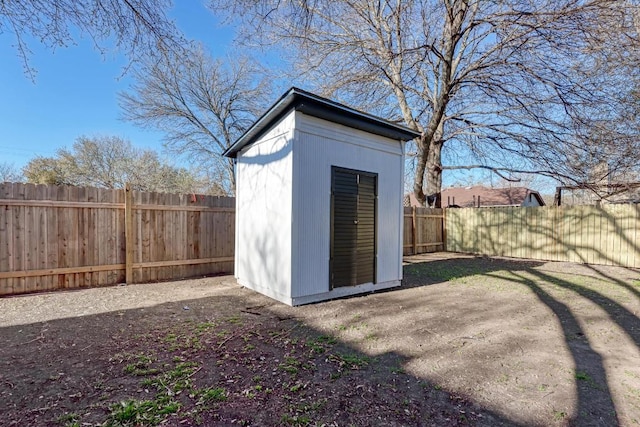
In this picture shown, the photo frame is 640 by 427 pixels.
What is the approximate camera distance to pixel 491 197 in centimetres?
2275

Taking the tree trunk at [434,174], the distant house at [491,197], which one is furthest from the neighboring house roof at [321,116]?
the distant house at [491,197]

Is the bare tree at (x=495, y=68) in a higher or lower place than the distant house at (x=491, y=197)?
higher

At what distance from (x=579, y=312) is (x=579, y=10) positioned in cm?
547

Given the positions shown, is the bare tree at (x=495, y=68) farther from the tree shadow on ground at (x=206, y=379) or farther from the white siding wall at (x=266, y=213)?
the tree shadow on ground at (x=206, y=379)

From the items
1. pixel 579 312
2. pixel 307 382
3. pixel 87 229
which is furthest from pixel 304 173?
pixel 579 312

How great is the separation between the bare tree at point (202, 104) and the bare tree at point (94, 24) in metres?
10.8

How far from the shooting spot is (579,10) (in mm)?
5676

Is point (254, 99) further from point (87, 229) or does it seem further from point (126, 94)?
point (87, 229)

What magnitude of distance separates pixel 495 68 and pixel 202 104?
12.6 m

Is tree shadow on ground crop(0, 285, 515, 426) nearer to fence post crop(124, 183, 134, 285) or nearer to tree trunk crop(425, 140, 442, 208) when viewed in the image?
fence post crop(124, 183, 134, 285)

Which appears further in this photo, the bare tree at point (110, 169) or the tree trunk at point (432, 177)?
the bare tree at point (110, 169)

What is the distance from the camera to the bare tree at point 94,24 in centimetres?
284

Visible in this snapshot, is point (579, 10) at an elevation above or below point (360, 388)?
above

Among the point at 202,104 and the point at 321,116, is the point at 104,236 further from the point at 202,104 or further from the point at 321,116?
the point at 202,104
